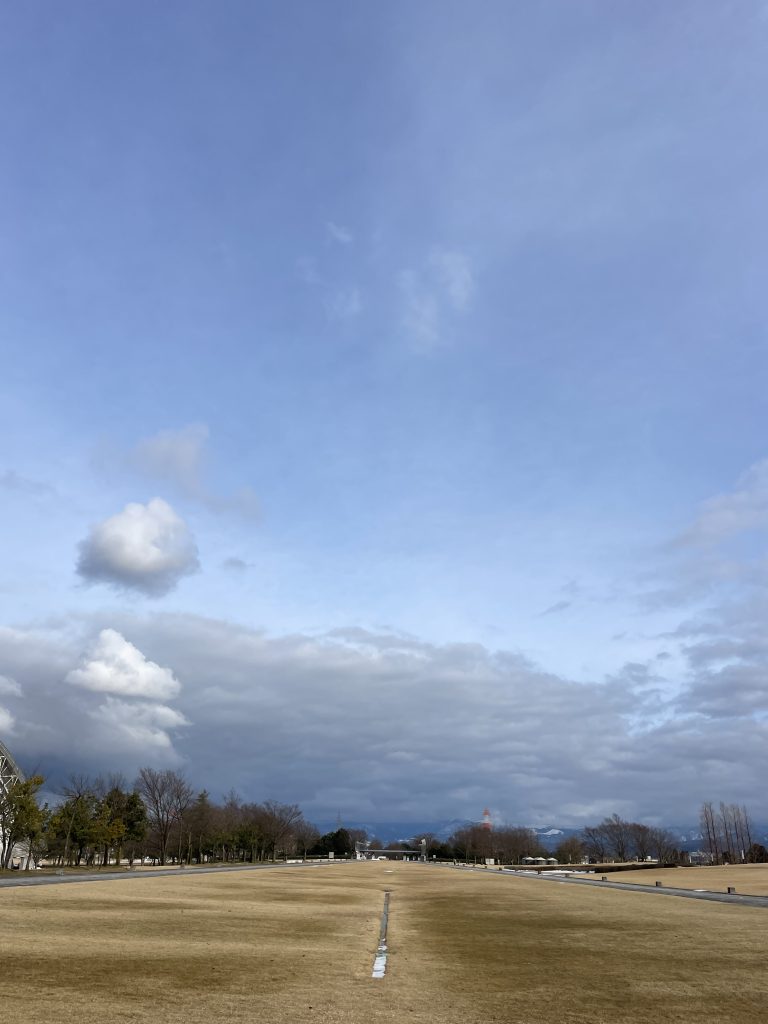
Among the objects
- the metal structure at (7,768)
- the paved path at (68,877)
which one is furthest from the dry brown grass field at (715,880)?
the metal structure at (7,768)

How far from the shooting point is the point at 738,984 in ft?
51.7

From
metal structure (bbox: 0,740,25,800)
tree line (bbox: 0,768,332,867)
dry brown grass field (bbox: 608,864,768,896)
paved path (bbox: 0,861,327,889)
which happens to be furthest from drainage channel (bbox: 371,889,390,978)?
metal structure (bbox: 0,740,25,800)

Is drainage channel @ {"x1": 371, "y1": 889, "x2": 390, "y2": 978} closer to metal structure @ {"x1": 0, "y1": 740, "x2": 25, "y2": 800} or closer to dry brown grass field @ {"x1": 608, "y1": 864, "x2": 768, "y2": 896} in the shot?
dry brown grass field @ {"x1": 608, "y1": 864, "x2": 768, "y2": 896}

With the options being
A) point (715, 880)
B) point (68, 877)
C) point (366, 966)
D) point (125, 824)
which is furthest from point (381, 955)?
point (125, 824)

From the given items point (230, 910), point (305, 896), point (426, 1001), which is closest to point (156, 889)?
point (305, 896)

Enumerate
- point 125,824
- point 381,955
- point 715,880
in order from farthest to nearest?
1. point 125,824
2. point 715,880
3. point 381,955

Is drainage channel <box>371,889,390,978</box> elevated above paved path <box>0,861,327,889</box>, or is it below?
above

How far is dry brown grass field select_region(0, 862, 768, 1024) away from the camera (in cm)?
1264

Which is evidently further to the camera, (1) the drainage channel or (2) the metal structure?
(2) the metal structure

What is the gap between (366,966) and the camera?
17953mm

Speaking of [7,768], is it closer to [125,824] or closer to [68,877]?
[125,824]

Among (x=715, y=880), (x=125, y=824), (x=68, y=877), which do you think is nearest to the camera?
(x=68, y=877)

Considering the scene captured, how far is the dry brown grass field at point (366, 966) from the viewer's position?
1264 cm

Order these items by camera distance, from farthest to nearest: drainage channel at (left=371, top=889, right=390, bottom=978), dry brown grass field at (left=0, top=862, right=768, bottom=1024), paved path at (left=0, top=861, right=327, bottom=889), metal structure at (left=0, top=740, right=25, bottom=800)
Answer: metal structure at (left=0, top=740, right=25, bottom=800), paved path at (left=0, top=861, right=327, bottom=889), drainage channel at (left=371, top=889, right=390, bottom=978), dry brown grass field at (left=0, top=862, right=768, bottom=1024)
